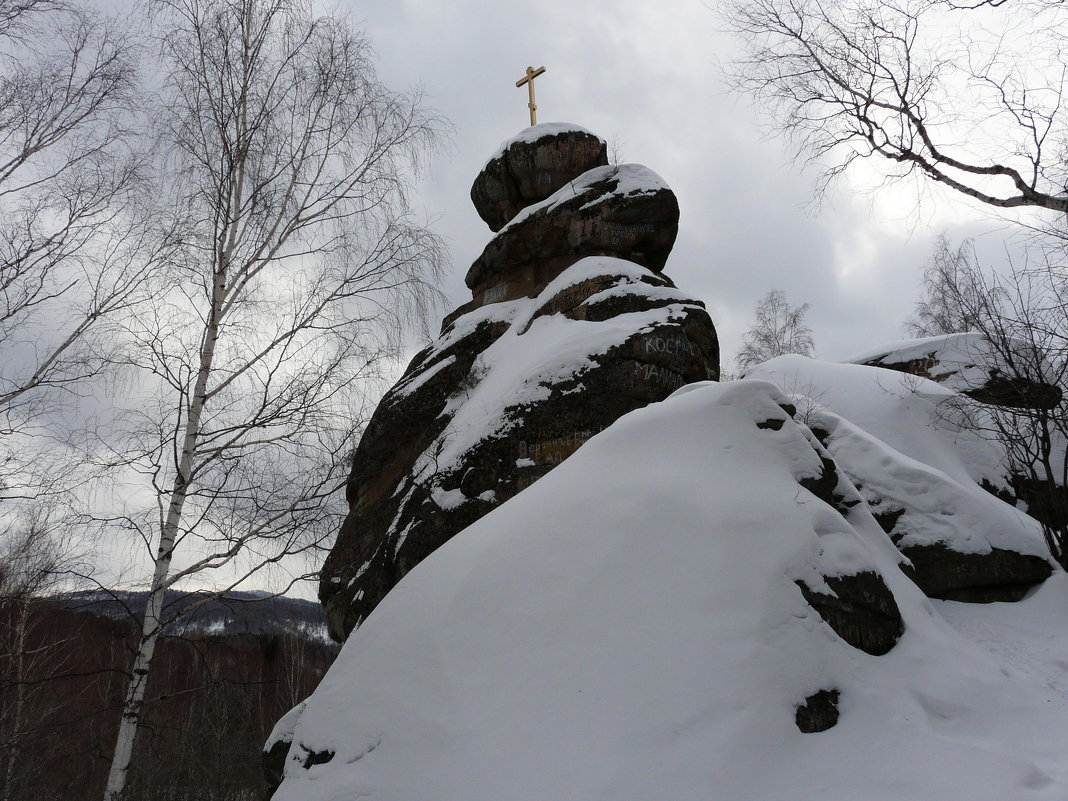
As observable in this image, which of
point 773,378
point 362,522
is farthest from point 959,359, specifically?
point 362,522

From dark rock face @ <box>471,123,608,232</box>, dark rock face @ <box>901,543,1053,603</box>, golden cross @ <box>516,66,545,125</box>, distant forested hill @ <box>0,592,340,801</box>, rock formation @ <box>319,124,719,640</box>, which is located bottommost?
distant forested hill @ <box>0,592,340,801</box>

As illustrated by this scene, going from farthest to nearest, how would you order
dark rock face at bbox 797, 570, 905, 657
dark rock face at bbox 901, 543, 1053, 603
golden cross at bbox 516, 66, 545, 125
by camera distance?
golden cross at bbox 516, 66, 545, 125 < dark rock face at bbox 901, 543, 1053, 603 < dark rock face at bbox 797, 570, 905, 657

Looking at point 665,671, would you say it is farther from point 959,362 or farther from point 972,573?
point 959,362

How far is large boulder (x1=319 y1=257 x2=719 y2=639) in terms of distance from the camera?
23.7 ft

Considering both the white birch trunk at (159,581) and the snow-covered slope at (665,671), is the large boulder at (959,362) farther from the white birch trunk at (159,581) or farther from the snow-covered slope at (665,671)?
the white birch trunk at (159,581)

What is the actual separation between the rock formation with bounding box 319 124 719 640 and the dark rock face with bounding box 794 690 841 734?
436 centimetres

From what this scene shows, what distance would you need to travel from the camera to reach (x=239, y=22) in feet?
25.5

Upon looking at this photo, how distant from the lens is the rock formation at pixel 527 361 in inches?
287

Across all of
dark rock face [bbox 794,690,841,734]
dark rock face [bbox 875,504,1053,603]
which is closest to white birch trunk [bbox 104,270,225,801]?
dark rock face [bbox 794,690,841,734]

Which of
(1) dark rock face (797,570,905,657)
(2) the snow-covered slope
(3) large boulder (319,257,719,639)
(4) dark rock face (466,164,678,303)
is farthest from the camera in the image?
(4) dark rock face (466,164,678,303)

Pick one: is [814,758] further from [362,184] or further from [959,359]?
[959,359]

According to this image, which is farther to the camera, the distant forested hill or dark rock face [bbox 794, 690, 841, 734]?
the distant forested hill

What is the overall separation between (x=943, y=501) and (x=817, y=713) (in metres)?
4.20

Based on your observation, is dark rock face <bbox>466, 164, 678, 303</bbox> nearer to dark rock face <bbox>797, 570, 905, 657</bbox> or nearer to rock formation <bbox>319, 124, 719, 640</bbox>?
rock formation <bbox>319, 124, 719, 640</bbox>
